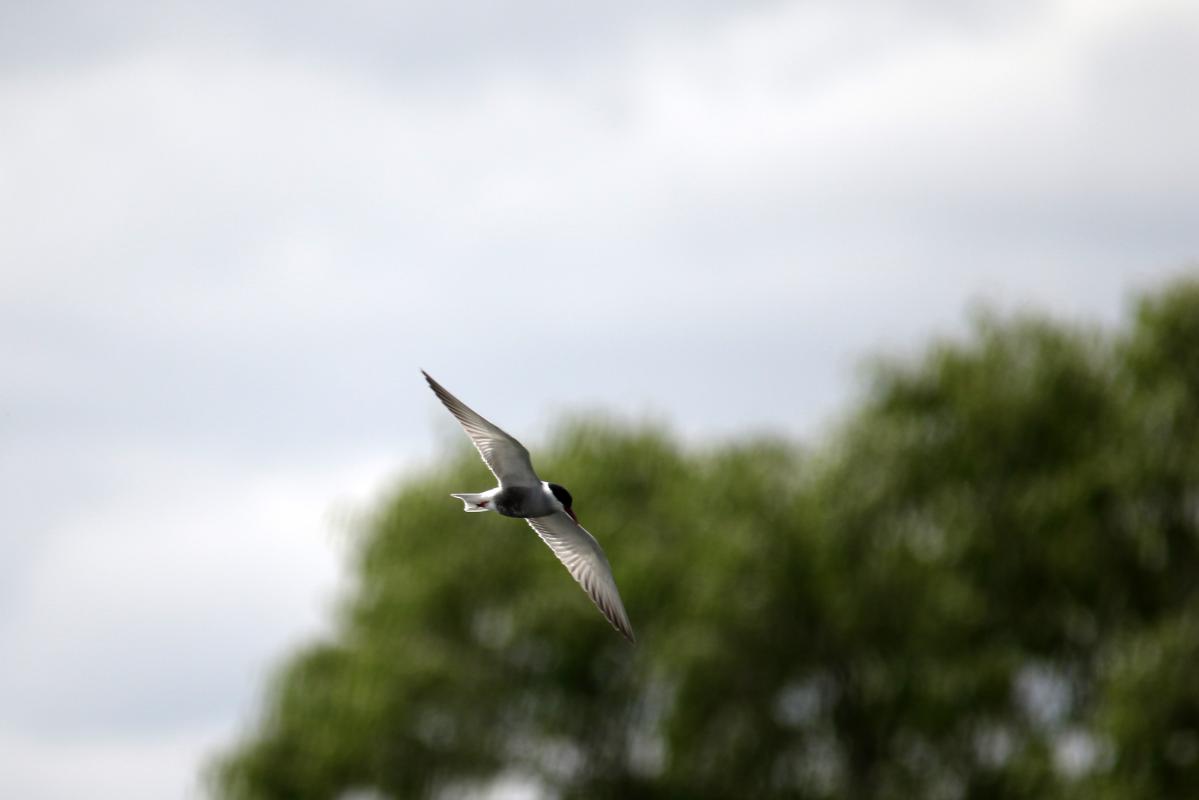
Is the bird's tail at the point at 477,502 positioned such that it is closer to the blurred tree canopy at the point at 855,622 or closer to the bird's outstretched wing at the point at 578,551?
the bird's outstretched wing at the point at 578,551

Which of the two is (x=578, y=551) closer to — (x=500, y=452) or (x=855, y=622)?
(x=500, y=452)

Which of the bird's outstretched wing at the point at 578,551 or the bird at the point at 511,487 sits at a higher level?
the bird at the point at 511,487

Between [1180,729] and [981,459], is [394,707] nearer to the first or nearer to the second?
[981,459]

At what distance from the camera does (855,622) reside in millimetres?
27672

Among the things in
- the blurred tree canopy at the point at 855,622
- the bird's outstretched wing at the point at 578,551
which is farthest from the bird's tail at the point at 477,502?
the blurred tree canopy at the point at 855,622

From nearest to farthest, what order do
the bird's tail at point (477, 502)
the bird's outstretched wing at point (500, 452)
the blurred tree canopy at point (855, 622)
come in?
1. the bird's tail at point (477, 502)
2. the bird's outstretched wing at point (500, 452)
3. the blurred tree canopy at point (855, 622)

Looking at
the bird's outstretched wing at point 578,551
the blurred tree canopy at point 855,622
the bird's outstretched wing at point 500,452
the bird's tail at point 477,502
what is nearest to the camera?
the bird's tail at point 477,502

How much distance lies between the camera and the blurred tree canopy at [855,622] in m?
26.4

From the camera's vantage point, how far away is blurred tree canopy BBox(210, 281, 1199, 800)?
26438mm

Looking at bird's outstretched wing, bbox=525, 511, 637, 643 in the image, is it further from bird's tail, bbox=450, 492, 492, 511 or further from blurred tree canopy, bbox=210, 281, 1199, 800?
blurred tree canopy, bbox=210, 281, 1199, 800

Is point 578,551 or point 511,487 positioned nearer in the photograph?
point 511,487

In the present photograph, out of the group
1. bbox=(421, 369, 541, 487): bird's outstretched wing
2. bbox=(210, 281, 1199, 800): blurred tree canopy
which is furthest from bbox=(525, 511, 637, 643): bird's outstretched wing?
bbox=(210, 281, 1199, 800): blurred tree canopy

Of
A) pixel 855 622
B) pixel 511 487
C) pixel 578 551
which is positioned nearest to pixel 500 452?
pixel 511 487

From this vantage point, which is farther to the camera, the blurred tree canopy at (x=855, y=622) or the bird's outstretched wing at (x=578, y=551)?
the blurred tree canopy at (x=855, y=622)
